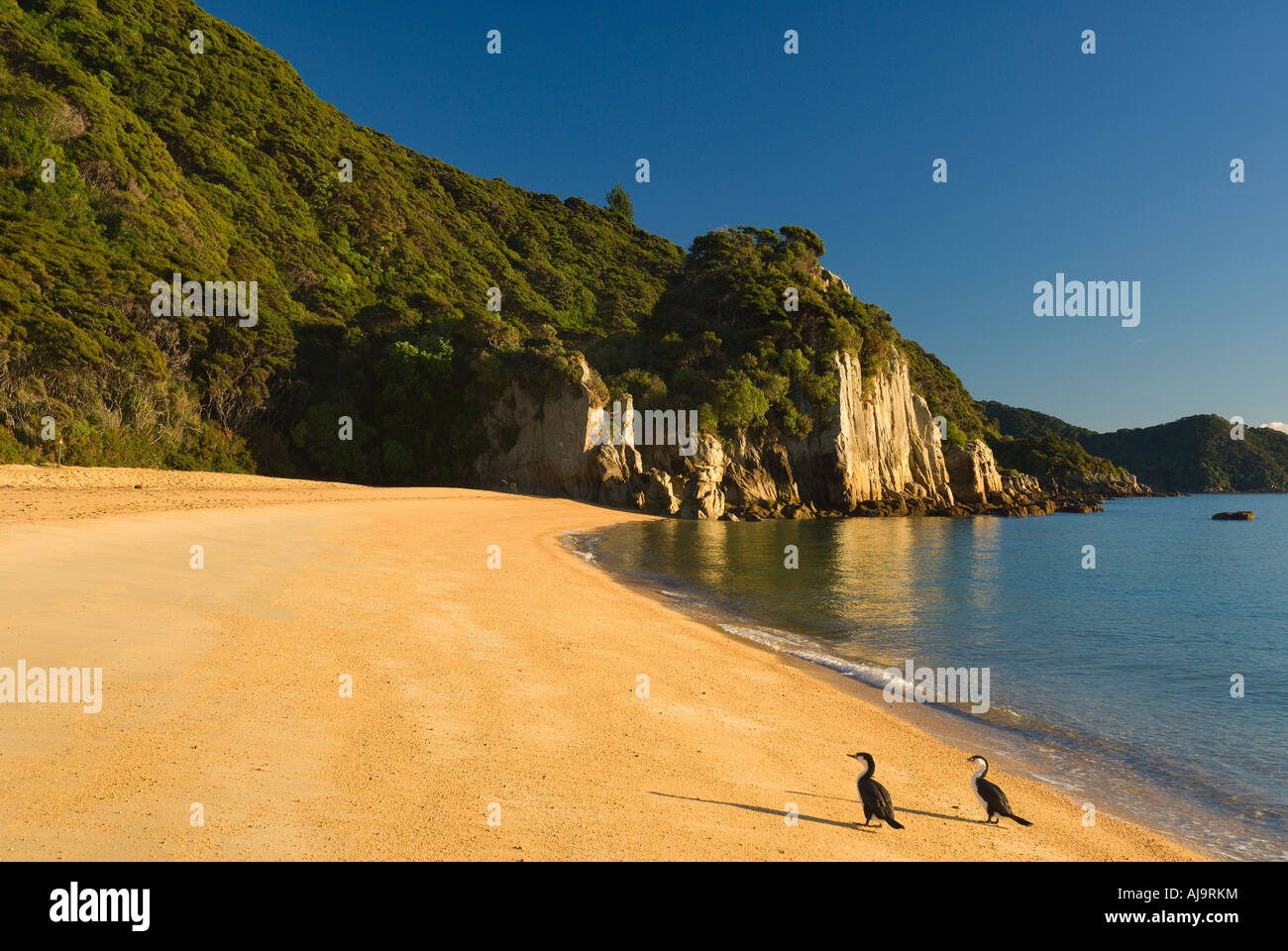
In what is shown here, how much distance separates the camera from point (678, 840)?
4.84 metres

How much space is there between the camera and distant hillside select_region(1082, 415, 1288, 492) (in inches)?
5699

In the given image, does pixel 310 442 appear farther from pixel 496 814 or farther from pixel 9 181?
pixel 496 814

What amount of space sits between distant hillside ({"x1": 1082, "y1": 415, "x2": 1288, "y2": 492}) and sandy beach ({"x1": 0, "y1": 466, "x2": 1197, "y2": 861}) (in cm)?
17369

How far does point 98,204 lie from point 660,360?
137 ft

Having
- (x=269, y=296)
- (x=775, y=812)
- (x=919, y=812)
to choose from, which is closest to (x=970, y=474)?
(x=269, y=296)

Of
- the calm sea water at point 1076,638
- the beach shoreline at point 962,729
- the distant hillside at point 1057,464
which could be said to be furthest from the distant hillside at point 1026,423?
the beach shoreline at point 962,729

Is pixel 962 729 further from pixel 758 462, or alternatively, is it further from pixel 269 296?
pixel 269 296

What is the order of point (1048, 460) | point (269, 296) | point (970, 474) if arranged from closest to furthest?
point (269, 296) → point (970, 474) → point (1048, 460)

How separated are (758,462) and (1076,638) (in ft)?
137

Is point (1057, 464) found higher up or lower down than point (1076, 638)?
higher up

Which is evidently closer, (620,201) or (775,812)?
(775,812)

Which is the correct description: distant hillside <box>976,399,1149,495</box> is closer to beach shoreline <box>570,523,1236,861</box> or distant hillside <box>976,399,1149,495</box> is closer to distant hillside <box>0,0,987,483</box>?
distant hillside <box>0,0,987,483</box>

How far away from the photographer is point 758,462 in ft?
185

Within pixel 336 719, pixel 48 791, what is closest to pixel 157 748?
pixel 48 791
